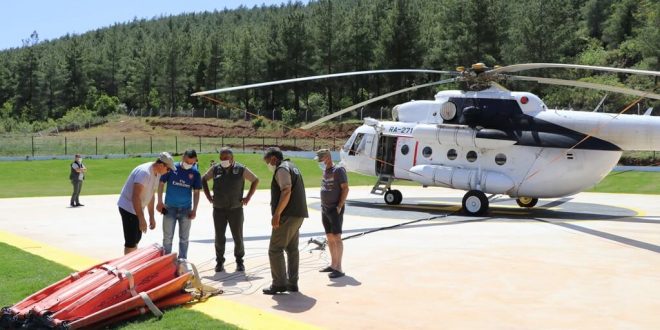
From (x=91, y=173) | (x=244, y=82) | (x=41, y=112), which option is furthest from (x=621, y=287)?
(x=41, y=112)

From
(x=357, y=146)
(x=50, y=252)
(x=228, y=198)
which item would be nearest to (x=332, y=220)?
(x=228, y=198)

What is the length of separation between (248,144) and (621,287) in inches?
2100

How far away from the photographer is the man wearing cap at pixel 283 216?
8.59m

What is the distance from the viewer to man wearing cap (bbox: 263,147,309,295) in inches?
338

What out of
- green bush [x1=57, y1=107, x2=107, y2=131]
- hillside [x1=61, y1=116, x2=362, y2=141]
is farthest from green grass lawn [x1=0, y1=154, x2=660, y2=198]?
green bush [x1=57, y1=107, x2=107, y2=131]

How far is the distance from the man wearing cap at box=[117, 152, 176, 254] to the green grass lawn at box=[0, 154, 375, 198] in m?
18.1

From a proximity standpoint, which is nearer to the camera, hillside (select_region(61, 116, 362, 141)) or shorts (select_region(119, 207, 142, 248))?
shorts (select_region(119, 207, 142, 248))

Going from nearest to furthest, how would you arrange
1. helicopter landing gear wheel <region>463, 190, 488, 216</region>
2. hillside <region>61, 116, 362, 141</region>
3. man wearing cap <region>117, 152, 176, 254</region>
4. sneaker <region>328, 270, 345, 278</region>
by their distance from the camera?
1. man wearing cap <region>117, 152, 176, 254</region>
2. sneaker <region>328, 270, 345, 278</region>
3. helicopter landing gear wheel <region>463, 190, 488, 216</region>
4. hillside <region>61, 116, 362, 141</region>

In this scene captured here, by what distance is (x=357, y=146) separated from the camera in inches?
843

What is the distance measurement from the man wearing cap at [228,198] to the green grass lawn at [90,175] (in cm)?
1791

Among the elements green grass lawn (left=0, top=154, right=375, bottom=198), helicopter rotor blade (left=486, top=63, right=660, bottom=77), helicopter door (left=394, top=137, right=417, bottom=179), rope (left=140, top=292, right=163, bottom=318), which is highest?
helicopter rotor blade (left=486, top=63, right=660, bottom=77)

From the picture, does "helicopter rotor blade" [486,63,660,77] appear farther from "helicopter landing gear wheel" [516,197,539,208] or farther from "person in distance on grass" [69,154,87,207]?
"person in distance on grass" [69,154,87,207]

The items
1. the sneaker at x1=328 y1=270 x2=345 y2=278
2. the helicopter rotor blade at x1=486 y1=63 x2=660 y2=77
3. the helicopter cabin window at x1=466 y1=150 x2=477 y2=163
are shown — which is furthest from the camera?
the helicopter cabin window at x1=466 y1=150 x2=477 y2=163

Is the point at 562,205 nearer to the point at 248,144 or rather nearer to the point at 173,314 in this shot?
the point at 173,314
